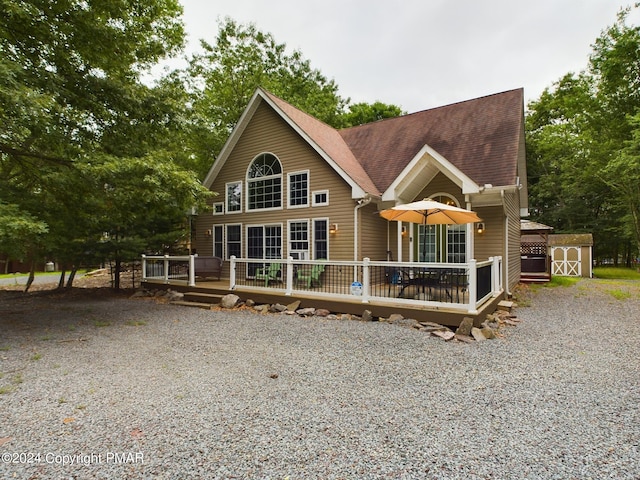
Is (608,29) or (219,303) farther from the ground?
(608,29)

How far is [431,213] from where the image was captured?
744 centimetres

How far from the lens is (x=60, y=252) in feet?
34.8

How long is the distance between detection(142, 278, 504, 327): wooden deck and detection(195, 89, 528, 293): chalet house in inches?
91.4

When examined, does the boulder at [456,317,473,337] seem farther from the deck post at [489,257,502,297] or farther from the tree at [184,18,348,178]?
the tree at [184,18,348,178]

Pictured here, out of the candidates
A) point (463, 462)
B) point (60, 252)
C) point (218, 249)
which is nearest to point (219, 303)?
point (218, 249)

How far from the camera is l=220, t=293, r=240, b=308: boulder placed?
29.1ft

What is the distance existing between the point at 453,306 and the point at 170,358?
5.12 metres

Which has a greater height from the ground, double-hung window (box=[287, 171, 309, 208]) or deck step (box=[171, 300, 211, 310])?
double-hung window (box=[287, 171, 309, 208])

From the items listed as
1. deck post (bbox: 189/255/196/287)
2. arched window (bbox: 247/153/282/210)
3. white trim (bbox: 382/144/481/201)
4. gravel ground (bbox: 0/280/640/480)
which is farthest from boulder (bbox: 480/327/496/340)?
deck post (bbox: 189/255/196/287)

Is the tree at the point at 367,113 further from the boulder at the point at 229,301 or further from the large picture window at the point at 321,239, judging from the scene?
the boulder at the point at 229,301

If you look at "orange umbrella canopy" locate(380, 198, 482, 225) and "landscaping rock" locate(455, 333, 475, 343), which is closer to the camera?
"landscaping rock" locate(455, 333, 475, 343)

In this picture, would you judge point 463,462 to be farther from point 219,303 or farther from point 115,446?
point 219,303

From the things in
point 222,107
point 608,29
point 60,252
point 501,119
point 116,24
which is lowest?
point 60,252

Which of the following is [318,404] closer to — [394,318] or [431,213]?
[394,318]
